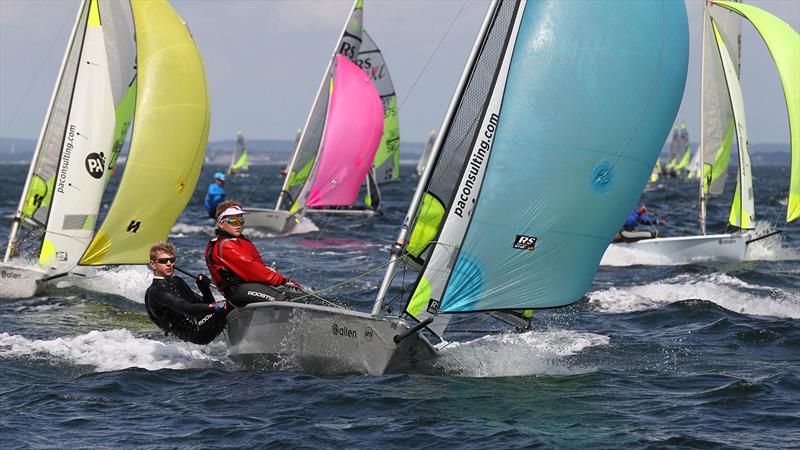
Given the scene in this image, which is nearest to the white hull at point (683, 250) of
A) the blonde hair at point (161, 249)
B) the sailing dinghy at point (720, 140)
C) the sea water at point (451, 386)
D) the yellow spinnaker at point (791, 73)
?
the sailing dinghy at point (720, 140)

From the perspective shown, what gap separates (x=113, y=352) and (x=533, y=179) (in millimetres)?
4614

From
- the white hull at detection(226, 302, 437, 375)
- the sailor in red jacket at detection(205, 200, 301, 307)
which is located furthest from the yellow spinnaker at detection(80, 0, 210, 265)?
the white hull at detection(226, 302, 437, 375)

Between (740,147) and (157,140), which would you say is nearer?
(157,140)

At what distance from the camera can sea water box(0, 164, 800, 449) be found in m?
8.52

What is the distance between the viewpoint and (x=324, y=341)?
1023cm

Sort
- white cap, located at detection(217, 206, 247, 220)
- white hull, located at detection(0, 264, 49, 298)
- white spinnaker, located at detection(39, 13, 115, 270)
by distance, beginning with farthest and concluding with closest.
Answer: white spinnaker, located at detection(39, 13, 115, 270) → white hull, located at detection(0, 264, 49, 298) → white cap, located at detection(217, 206, 247, 220)

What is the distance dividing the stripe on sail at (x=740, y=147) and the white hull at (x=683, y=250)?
20.7 inches

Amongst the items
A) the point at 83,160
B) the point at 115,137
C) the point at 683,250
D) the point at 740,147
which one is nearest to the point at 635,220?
the point at 683,250

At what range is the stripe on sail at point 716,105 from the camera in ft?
72.3

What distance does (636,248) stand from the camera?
21.4m

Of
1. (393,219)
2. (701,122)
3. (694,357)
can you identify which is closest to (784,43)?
(701,122)

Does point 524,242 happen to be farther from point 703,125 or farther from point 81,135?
point 703,125

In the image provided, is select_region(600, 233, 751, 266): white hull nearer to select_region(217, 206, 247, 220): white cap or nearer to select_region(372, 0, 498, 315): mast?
select_region(372, 0, 498, 315): mast

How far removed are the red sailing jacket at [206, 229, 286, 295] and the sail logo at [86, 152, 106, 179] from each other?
5.37 m
